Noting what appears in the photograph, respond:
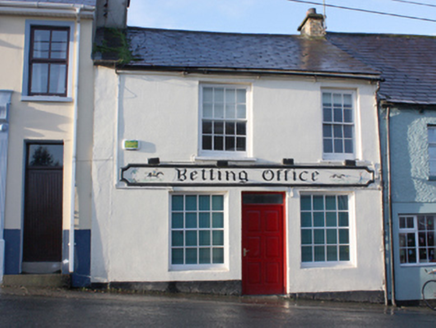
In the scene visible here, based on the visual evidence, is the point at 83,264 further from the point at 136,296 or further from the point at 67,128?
the point at 67,128

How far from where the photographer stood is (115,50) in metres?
9.70

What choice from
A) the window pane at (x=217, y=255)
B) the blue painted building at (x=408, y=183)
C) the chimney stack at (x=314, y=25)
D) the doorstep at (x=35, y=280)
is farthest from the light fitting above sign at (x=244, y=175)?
the chimney stack at (x=314, y=25)

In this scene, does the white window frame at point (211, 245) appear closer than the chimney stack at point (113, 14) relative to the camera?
Yes

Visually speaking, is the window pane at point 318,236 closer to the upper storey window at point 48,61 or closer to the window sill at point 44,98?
the window sill at point 44,98

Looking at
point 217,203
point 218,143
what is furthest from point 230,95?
point 217,203

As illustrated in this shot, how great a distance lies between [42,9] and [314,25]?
8114mm

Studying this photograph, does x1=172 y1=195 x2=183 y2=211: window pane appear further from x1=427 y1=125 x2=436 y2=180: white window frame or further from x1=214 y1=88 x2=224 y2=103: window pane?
x1=427 y1=125 x2=436 y2=180: white window frame

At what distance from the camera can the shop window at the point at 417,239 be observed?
1005cm

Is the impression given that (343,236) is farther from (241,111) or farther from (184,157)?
(184,157)

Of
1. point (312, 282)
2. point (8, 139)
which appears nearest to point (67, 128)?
point (8, 139)

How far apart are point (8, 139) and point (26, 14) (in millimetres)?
2915

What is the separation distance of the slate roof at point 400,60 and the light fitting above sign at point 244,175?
238cm

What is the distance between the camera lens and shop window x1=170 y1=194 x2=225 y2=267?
360 inches

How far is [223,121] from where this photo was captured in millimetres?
9641
